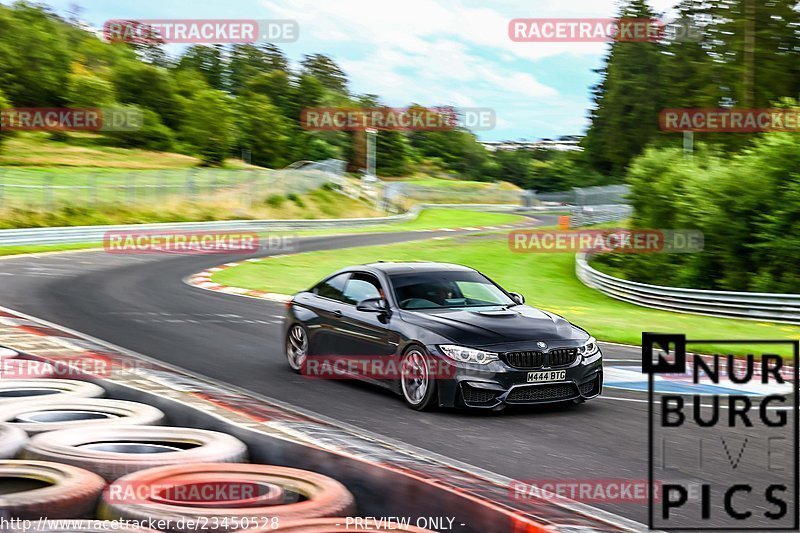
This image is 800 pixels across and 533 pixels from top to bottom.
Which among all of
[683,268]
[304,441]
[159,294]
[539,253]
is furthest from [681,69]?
[304,441]

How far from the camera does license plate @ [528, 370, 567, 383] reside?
957 cm

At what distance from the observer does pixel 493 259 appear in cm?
4225

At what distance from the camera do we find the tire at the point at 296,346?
1192 cm

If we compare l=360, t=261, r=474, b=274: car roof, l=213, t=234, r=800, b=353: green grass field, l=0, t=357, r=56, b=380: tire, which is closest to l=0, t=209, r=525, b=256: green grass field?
l=213, t=234, r=800, b=353: green grass field

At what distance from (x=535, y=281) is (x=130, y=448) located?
29.2 m

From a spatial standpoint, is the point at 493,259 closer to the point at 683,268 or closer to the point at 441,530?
the point at 683,268

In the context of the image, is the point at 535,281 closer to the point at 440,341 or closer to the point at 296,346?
the point at 296,346

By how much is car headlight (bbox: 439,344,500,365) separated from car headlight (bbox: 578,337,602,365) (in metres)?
0.93

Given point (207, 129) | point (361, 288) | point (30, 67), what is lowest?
point (361, 288)

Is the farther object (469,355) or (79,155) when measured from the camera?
(79,155)

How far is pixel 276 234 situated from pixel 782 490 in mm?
46725
